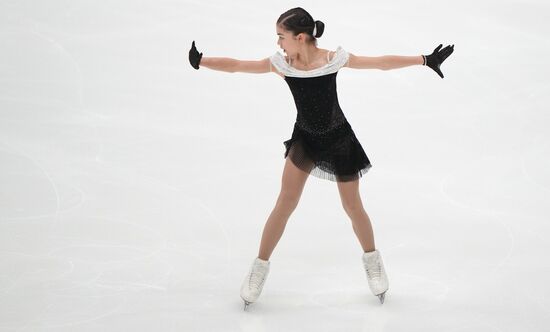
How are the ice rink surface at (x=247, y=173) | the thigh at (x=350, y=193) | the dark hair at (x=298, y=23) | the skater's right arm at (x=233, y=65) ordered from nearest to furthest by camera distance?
the dark hair at (x=298, y=23), the skater's right arm at (x=233, y=65), the thigh at (x=350, y=193), the ice rink surface at (x=247, y=173)

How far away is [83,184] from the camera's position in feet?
→ 22.4

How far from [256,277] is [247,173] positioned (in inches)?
78.6

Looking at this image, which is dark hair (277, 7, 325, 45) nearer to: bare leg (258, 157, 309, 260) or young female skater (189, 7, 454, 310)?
young female skater (189, 7, 454, 310)

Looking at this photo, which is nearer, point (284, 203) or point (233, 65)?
point (233, 65)

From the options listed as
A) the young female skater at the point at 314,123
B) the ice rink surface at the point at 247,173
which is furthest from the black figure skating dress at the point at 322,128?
the ice rink surface at the point at 247,173

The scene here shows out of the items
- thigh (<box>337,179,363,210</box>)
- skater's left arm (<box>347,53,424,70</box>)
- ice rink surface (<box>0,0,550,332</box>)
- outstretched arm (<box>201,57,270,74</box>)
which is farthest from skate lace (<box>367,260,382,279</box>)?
outstretched arm (<box>201,57,270,74</box>)

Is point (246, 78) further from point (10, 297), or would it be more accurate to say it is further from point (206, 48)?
point (10, 297)

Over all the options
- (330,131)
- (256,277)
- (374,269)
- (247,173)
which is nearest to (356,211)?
(374,269)

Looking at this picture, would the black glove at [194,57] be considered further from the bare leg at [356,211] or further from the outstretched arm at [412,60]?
the bare leg at [356,211]

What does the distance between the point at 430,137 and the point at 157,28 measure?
3.02 m

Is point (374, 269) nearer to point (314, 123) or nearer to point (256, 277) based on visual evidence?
point (256, 277)

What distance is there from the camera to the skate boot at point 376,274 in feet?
17.1

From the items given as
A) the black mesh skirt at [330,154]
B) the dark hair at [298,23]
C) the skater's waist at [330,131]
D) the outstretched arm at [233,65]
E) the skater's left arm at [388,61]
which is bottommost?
the black mesh skirt at [330,154]

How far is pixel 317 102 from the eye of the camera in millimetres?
4945
